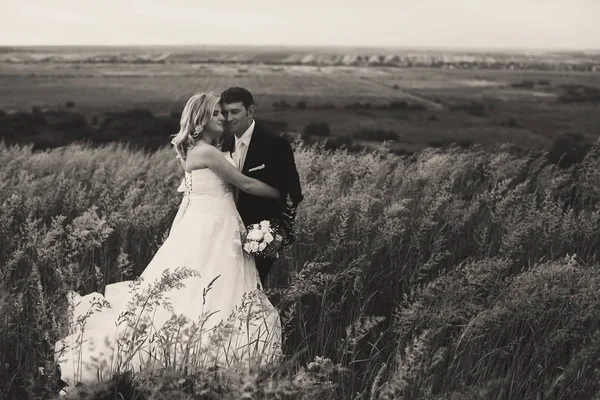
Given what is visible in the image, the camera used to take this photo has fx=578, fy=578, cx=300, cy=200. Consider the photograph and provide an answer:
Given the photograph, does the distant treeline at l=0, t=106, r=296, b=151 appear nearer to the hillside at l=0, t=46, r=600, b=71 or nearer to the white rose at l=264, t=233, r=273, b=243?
the hillside at l=0, t=46, r=600, b=71

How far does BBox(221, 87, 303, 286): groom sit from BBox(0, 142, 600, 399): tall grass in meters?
0.36

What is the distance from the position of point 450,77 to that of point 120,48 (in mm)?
17340

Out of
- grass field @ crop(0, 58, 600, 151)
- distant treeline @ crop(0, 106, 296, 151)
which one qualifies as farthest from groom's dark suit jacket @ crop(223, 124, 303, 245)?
distant treeline @ crop(0, 106, 296, 151)

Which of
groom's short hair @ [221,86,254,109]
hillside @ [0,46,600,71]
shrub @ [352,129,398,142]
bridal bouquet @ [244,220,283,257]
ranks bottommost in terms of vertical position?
shrub @ [352,129,398,142]

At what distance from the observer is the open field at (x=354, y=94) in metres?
17.9

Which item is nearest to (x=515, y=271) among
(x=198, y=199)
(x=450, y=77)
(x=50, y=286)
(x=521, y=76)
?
(x=198, y=199)

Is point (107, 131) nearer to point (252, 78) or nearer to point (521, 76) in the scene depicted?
point (252, 78)

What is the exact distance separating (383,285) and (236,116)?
1.66 metres

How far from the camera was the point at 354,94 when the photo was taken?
25.5m

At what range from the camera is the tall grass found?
102 inches

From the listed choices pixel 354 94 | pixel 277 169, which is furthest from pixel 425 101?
pixel 277 169

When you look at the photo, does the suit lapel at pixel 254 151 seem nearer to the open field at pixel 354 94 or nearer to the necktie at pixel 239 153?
the necktie at pixel 239 153

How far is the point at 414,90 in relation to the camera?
83.3 ft

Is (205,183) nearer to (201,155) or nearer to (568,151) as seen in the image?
(201,155)
